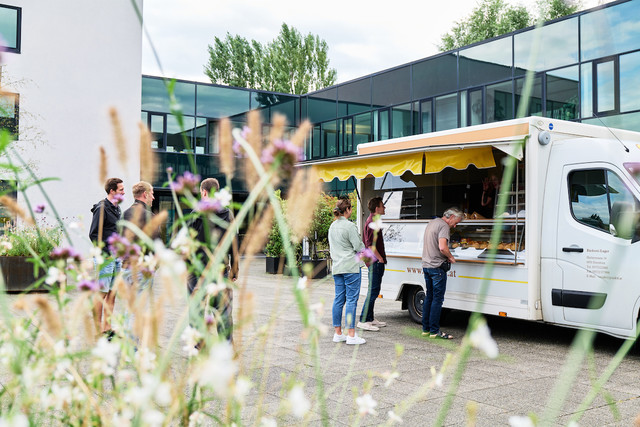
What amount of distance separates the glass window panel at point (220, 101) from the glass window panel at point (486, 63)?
9646 mm

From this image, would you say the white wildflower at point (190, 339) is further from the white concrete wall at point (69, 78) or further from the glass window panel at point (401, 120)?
the glass window panel at point (401, 120)

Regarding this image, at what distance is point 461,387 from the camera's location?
5.32 metres

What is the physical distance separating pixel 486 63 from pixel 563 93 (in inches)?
110

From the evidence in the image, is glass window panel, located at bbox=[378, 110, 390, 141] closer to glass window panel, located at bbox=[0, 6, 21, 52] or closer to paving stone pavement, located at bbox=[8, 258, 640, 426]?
glass window panel, located at bbox=[0, 6, 21, 52]

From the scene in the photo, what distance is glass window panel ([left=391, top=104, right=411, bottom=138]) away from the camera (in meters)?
20.8

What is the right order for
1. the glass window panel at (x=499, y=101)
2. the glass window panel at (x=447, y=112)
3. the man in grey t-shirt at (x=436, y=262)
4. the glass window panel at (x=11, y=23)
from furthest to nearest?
the glass window panel at (x=447, y=112)
the glass window panel at (x=499, y=101)
the glass window panel at (x=11, y=23)
the man in grey t-shirt at (x=436, y=262)

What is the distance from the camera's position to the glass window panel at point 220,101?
24875mm

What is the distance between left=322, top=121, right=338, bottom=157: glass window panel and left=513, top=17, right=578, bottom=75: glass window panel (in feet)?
28.6

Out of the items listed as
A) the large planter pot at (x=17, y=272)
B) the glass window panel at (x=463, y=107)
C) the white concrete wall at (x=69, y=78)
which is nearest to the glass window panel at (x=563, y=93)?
the glass window panel at (x=463, y=107)

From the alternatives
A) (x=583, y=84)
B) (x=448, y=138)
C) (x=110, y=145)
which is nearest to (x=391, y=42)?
(x=110, y=145)

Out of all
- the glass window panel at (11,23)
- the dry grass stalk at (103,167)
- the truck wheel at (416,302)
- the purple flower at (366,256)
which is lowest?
the truck wheel at (416,302)

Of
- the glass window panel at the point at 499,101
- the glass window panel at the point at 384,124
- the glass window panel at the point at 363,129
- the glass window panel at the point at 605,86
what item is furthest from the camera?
the glass window panel at the point at 363,129

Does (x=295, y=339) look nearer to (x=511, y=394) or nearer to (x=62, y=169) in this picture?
(x=511, y=394)

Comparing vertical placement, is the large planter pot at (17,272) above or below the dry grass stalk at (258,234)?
below
